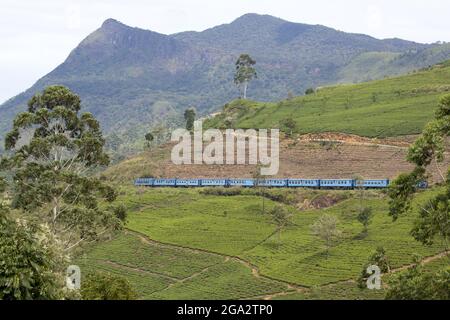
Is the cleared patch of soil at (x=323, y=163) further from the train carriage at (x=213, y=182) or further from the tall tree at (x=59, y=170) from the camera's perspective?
the tall tree at (x=59, y=170)

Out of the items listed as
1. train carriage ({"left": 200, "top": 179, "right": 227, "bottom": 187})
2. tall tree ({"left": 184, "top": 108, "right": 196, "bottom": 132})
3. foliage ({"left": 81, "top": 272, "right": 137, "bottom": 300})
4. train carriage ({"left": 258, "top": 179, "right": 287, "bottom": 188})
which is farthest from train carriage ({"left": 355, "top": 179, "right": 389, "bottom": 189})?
tall tree ({"left": 184, "top": 108, "right": 196, "bottom": 132})

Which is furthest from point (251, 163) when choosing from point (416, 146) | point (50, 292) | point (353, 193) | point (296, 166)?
point (50, 292)

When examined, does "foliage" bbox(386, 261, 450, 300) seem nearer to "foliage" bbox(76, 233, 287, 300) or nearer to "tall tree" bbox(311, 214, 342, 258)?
"foliage" bbox(76, 233, 287, 300)

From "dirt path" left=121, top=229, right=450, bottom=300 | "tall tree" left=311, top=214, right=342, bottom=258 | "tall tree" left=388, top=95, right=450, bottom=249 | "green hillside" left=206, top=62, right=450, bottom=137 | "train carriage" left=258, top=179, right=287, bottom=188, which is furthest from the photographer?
"green hillside" left=206, top=62, right=450, bottom=137

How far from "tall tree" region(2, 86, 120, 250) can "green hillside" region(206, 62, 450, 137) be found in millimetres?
59628

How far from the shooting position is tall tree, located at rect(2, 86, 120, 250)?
94.9 ft

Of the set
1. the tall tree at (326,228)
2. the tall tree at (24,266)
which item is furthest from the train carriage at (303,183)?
the tall tree at (24,266)

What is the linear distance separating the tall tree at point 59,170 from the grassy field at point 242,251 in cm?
1633

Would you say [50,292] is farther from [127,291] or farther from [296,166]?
[296,166]

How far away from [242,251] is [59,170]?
27.0m

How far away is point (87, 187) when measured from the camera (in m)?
29.5

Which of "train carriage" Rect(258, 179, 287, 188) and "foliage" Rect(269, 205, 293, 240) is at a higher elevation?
"train carriage" Rect(258, 179, 287, 188)

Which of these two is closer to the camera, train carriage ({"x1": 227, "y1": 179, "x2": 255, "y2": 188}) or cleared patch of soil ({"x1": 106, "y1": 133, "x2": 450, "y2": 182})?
train carriage ({"x1": 227, "y1": 179, "x2": 255, "y2": 188})

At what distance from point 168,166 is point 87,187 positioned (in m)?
59.5
